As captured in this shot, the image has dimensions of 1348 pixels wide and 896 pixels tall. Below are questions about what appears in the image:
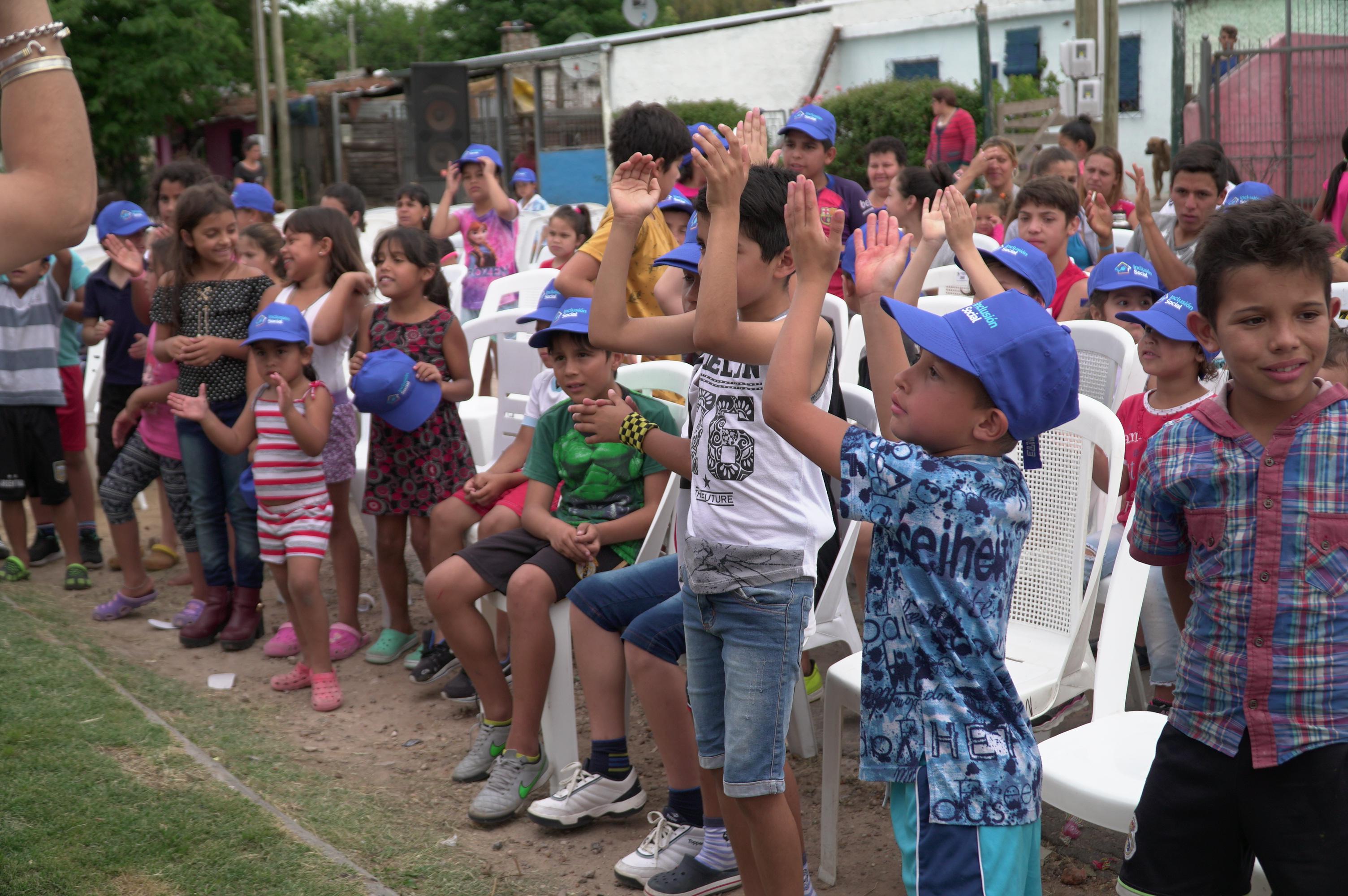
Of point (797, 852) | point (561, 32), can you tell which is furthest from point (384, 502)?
point (561, 32)

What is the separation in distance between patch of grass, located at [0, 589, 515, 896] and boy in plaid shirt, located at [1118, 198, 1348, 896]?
1.88 meters

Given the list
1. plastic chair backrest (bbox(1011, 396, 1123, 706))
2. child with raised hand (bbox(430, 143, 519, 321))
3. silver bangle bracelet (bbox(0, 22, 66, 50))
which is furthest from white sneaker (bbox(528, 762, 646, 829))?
child with raised hand (bbox(430, 143, 519, 321))

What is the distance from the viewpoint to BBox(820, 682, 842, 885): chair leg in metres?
3.06

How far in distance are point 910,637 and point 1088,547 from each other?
6.06 ft

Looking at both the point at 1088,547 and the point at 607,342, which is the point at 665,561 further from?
the point at 1088,547

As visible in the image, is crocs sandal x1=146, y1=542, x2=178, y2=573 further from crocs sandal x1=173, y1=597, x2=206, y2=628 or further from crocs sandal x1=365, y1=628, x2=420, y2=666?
crocs sandal x1=365, y1=628, x2=420, y2=666

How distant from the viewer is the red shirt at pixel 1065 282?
16.7 ft

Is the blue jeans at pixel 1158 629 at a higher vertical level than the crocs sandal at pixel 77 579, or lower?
higher

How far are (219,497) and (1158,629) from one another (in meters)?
A: 4.00

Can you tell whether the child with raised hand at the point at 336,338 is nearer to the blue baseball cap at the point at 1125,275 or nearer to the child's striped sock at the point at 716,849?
the child's striped sock at the point at 716,849

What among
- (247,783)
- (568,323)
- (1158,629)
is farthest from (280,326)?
(1158,629)

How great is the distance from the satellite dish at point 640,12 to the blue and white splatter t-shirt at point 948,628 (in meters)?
28.3

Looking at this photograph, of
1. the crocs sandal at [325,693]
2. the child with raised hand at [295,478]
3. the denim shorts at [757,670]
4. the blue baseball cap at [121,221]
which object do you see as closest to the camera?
the denim shorts at [757,670]

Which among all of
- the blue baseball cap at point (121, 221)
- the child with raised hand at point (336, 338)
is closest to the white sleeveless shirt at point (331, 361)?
the child with raised hand at point (336, 338)
